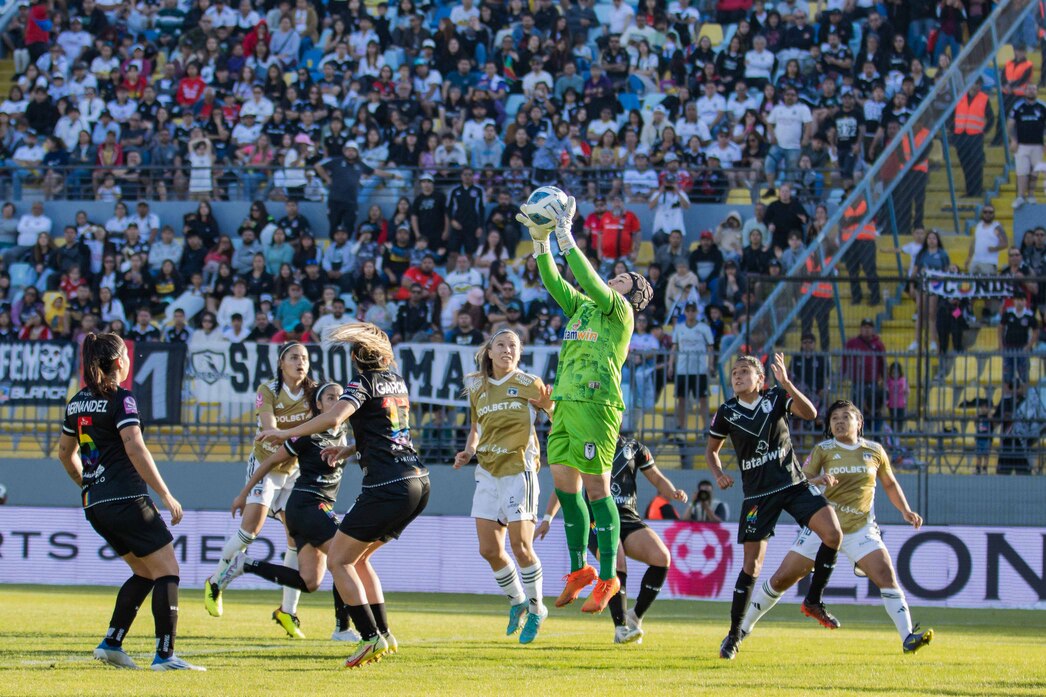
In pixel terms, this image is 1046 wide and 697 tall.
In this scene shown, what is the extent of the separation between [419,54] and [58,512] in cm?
1236

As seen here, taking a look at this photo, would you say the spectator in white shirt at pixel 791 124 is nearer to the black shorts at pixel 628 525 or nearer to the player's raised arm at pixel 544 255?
the black shorts at pixel 628 525

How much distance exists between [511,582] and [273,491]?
2602 mm

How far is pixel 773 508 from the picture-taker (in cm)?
1053

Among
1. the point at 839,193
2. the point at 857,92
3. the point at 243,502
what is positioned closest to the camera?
the point at 243,502

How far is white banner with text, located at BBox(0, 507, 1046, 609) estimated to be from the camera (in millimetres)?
16422

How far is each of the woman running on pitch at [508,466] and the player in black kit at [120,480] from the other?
2.81m

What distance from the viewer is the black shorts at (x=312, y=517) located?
11.3 m

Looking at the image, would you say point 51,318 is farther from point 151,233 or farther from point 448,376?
point 448,376

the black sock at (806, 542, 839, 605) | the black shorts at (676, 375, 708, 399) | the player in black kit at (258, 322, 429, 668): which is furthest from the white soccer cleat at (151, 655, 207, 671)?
the black shorts at (676, 375, 708, 399)

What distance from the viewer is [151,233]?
81.1 ft

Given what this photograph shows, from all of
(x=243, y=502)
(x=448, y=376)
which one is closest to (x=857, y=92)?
(x=448, y=376)

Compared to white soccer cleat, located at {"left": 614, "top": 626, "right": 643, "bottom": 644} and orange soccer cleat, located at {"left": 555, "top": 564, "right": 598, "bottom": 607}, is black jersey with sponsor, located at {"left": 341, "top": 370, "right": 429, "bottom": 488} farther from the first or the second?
white soccer cleat, located at {"left": 614, "top": 626, "right": 643, "bottom": 644}

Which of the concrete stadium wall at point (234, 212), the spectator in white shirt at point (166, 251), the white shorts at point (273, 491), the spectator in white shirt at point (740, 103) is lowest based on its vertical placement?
the white shorts at point (273, 491)

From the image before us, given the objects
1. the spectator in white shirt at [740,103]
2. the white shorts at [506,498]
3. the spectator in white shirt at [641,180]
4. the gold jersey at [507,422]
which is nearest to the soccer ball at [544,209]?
the gold jersey at [507,422]
